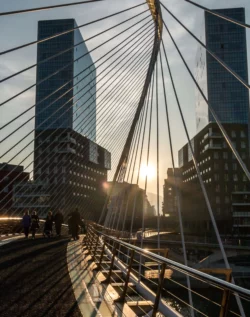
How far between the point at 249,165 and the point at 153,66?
7464cm

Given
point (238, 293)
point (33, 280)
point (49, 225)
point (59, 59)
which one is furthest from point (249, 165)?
point (238, 293)

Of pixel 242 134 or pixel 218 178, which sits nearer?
pixel 218 178

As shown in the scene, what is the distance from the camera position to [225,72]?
10244 centimetres

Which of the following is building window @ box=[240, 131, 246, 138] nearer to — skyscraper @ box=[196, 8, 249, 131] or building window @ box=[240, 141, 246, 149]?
building window @ box=[240, 141, 246, 149]

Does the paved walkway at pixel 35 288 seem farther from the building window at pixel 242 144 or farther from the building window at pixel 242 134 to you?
the building window at pixel 242 134

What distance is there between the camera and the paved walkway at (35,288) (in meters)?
6.19

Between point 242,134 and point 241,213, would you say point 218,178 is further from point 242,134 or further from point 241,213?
point 242,134

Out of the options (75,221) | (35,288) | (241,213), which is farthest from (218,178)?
(35,288)

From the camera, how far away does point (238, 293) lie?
2.74m

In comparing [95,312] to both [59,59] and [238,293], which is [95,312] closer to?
[238,293]

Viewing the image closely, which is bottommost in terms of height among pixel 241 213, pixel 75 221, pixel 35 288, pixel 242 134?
pixel 35 288

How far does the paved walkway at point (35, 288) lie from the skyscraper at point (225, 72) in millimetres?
84921

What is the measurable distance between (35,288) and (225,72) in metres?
100

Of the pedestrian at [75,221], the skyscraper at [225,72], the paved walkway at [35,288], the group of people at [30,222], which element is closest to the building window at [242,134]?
the skyscraper at [225,72]
